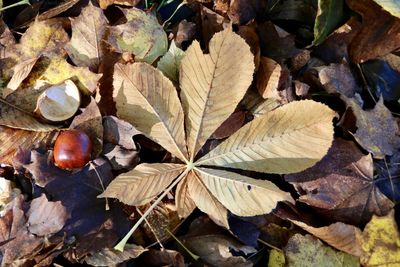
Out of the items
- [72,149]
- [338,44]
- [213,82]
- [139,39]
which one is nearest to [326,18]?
[338,44]

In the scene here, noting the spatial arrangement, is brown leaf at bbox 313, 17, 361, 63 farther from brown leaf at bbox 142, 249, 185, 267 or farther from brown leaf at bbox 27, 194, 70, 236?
brown leaf at bbox 27, 194, 70, 236

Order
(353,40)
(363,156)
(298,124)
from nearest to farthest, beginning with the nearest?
1. (298,124)
2. (363,156)
3. (353,40)

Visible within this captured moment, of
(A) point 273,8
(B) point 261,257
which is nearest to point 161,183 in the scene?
(B) point 261,257

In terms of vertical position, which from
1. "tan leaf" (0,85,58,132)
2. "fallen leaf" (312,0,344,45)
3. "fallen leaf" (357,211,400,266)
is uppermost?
"fallen leaf" (312,0,344,45)

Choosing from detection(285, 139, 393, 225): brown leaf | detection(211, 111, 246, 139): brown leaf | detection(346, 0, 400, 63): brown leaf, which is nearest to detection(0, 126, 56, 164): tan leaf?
detection(211, 111, 246, 139): brown leaf

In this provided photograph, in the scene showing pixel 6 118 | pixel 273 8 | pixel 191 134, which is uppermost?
pixel 273 8

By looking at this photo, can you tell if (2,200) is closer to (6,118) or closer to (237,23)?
(6,118)
